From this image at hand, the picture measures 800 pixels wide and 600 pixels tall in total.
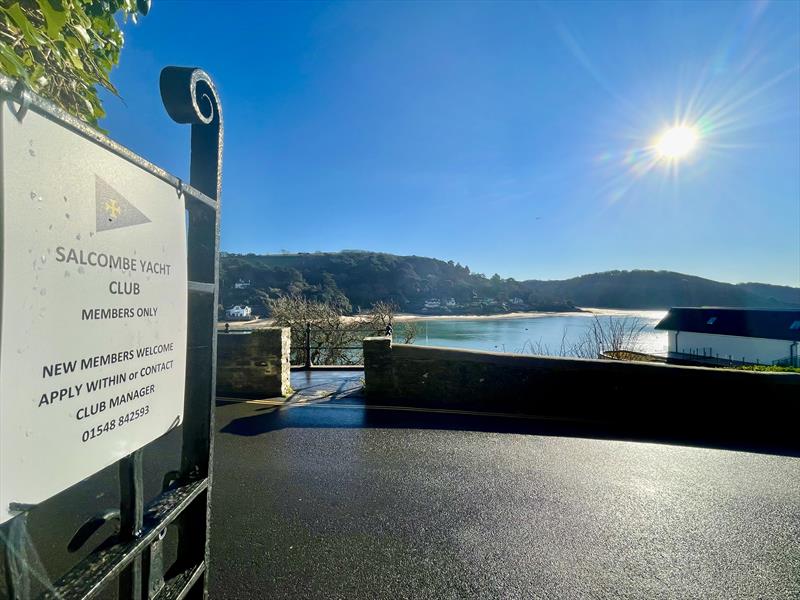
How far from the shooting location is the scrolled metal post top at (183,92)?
4.76ft

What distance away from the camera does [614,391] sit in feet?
21.0

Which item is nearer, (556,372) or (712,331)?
(556,372)

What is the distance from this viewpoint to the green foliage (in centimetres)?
160

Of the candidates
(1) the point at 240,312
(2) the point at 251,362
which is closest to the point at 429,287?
(1) the point at 240,312

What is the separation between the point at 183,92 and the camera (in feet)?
4.76

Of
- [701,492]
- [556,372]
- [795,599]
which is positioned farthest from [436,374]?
[795,599]

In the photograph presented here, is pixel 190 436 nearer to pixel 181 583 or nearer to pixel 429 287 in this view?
pixel 181 583

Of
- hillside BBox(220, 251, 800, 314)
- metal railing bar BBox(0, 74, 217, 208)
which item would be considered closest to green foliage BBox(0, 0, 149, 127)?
metal railing bar BBox(0, 74, 217, 208)

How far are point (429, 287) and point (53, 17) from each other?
50.3 metres

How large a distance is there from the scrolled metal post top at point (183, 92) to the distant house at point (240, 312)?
20762 mm

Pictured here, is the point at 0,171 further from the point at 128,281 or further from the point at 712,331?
the point at 712,331

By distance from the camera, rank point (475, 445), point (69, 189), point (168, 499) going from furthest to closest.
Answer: point (475, 445), point (168, 499), point (69, 189)

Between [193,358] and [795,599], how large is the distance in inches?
154

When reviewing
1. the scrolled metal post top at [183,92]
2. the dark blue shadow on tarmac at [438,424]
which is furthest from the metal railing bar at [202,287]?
the dark blue shadow on tarmac at [438,424]
